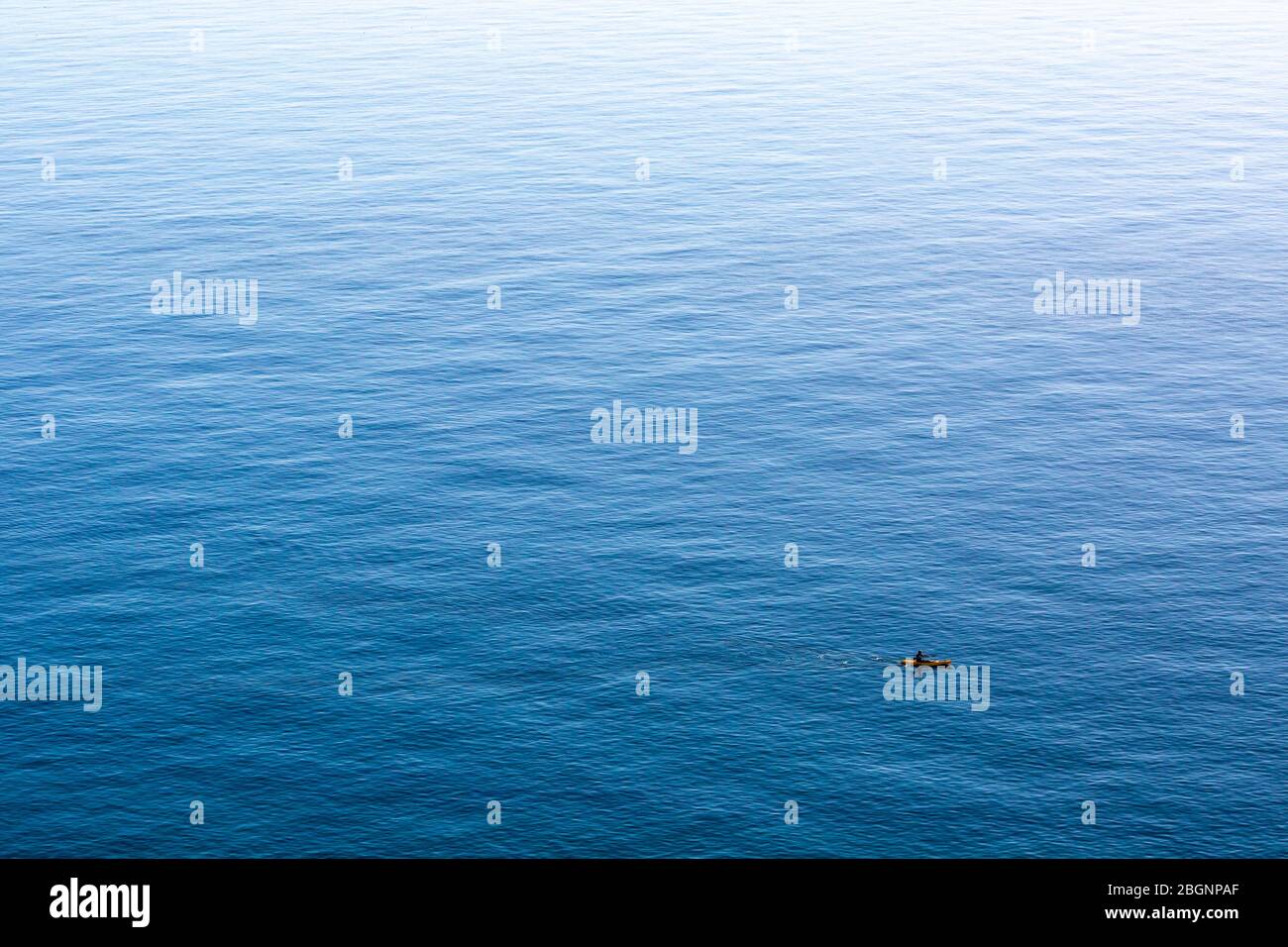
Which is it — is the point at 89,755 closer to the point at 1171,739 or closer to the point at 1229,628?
the point at 1171,739

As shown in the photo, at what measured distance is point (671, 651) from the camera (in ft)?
585

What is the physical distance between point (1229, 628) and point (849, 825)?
56702 millimetres

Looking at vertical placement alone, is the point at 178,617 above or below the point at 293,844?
above

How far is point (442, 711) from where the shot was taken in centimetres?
16788

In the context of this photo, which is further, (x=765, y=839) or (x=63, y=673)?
(x=63, y=673)
